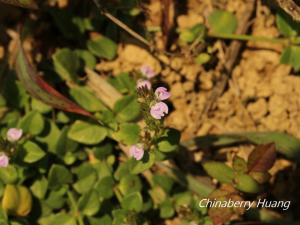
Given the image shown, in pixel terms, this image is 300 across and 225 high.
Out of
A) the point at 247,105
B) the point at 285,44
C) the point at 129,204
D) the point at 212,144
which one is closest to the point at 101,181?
the point at 129,204

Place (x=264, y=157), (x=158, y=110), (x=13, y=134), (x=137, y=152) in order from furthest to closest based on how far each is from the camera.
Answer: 1. (x=13, y=134)
2. (x=264, y=157)
3. (x=137, y=152)
4. (x=158, y=110)

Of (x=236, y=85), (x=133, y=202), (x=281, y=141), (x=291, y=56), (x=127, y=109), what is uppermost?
(x=291, y=56)

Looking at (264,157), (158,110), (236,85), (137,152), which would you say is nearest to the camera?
(158,110)

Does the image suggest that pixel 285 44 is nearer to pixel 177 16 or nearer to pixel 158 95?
pixel 177 16

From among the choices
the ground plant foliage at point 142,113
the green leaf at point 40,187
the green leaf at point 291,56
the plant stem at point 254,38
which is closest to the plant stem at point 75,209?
the ground plant foliage at point 142,113

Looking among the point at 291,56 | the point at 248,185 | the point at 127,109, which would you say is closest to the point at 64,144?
the point at 127,109

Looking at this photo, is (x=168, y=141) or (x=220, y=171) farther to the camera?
(x=220, y=171)

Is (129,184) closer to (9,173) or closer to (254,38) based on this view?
(9,173)
